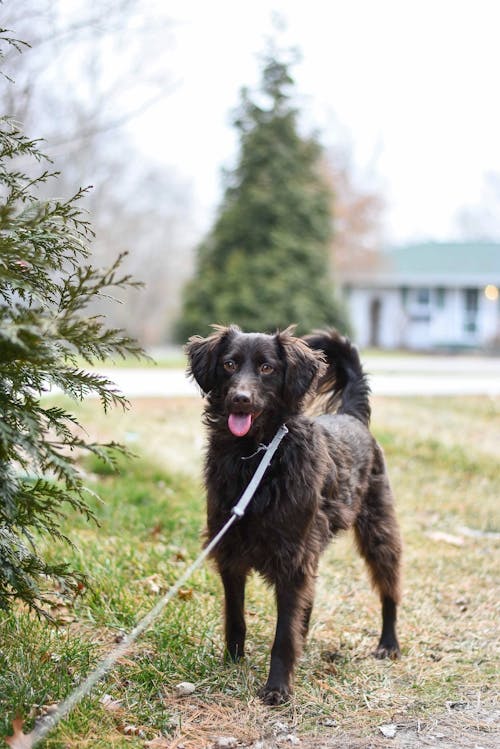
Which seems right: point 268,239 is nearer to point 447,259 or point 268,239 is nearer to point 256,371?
point 447,259

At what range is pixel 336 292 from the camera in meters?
26.5

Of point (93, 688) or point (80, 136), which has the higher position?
point (80, 136)

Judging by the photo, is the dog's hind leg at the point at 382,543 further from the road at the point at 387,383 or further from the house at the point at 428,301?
the house at the point at 428,301

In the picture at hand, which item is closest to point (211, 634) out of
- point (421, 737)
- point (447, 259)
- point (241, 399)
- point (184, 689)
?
point (184, 689)

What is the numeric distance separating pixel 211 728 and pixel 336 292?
23.8 m

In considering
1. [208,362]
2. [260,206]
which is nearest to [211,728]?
[208,362]

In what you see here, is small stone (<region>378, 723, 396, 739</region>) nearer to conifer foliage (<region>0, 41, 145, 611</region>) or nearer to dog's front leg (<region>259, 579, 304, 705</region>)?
dog's front leg (<region>259, 579, 304, 705</region>)

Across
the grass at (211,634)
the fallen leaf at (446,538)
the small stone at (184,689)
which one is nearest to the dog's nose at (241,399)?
the grass at (211,634)

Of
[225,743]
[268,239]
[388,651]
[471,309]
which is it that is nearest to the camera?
[225,743]

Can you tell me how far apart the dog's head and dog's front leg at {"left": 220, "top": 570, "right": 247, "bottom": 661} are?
2.77 ft

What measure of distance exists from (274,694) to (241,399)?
134cm

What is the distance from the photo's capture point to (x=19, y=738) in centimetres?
278

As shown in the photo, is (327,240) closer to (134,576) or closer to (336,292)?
(336,292)

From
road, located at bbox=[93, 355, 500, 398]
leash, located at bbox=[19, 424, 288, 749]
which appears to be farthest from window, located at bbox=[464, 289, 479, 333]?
leash, located at bbox=[19, 424, 288, 749]
